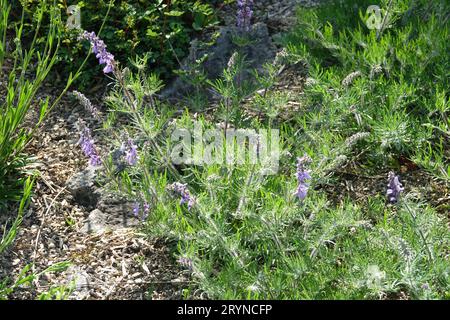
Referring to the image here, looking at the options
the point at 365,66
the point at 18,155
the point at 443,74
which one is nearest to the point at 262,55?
the point at 365,66

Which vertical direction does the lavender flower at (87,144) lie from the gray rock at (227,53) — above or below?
below

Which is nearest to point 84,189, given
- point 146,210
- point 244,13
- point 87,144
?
point 146,210

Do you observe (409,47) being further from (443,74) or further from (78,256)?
(78,256)

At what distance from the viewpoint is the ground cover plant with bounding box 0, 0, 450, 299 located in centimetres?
325

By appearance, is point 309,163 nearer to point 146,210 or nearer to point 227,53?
point 146,210

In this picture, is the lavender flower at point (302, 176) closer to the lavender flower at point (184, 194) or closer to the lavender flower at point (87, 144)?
the lavender flower at point (184, 194)

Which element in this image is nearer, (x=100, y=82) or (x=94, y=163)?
(x=94, y=163)

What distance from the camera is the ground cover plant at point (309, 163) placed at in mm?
3246

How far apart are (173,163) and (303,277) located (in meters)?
1.12

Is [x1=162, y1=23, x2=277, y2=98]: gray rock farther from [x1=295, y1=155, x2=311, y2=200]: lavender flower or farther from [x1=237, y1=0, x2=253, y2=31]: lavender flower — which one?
[x1=295, y1=155, x2=311, y2=200]: lavender flower

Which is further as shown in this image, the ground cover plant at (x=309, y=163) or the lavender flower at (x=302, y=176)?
the ground cover plant at (x=309, y=163)

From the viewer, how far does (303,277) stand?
3252mm

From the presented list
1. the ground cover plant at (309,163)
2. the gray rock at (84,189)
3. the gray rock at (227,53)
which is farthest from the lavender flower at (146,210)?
the gray rock at (227,53)

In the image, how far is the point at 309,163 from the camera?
3463mm
